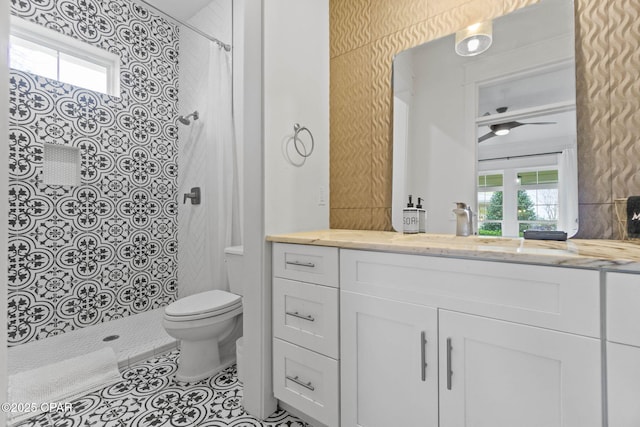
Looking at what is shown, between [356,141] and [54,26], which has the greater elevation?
[54,26]

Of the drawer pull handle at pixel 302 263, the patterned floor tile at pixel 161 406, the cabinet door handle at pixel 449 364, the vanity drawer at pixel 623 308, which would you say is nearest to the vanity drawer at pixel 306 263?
the drawer pull handle at pixel 302 263

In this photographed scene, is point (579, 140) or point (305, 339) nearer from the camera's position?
point (579, 140)

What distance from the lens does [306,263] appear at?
4.37 ft

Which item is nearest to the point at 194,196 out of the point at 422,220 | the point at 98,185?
the point at 98,185

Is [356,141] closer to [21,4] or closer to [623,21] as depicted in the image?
[623,21]

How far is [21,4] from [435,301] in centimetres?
345

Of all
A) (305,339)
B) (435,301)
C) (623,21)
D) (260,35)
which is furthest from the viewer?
(260,35)

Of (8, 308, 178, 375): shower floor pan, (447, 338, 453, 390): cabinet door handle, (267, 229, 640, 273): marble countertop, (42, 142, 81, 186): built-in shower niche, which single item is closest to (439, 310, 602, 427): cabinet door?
(447, 338, 453, 390): cabinet door handle

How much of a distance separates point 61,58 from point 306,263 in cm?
281

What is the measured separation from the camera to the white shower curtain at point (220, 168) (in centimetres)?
229

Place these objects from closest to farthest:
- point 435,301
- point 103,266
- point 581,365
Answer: point 581,365 → point 435,301 → point 103,266

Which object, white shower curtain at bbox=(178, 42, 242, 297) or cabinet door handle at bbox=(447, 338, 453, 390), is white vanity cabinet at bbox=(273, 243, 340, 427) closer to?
cabinet door handle at bbox=(447, 338, 453, 390)

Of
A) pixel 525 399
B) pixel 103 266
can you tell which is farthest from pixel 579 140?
pixel 103 266

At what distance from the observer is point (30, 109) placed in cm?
218
